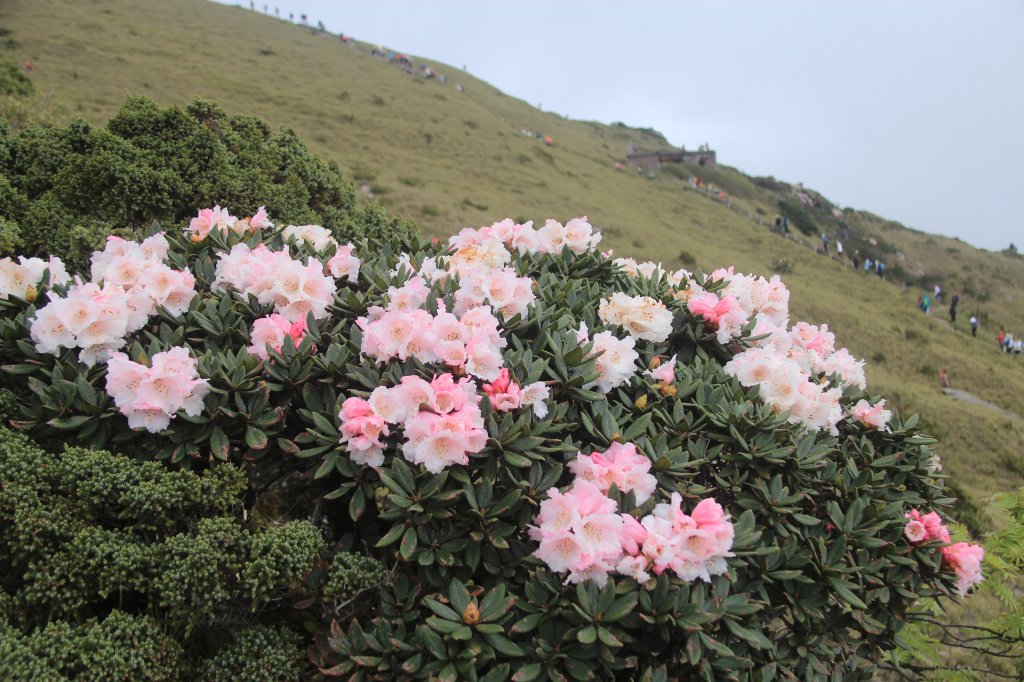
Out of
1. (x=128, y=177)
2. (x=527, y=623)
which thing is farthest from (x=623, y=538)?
(x=128, y=177)

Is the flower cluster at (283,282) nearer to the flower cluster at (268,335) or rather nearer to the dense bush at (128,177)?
the flower cluster at (268,335)

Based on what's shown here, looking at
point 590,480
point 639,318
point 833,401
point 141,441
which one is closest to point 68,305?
point 141,441

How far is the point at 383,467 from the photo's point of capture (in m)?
2.40

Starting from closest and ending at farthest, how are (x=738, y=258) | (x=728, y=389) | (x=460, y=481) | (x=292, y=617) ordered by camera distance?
1. (x=460, y=481)
2. (x=292, y=617)
3. (x=728, y=389)
4. (x=738, y=258)

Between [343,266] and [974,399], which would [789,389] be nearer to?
[343,266]

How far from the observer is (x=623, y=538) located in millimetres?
2150

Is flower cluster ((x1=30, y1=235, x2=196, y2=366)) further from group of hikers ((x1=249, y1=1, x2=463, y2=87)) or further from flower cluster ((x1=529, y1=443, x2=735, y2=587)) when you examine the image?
group of hikers ((x1=249, y1=1, x2=463, y2=87))

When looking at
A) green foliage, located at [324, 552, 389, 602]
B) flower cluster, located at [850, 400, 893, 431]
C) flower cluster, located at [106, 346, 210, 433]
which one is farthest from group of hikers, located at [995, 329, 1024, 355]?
flower cluster, located at [106, 346, 210, 433]

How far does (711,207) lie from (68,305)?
3907 cm

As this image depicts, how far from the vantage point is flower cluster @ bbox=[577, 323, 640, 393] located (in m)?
2.82

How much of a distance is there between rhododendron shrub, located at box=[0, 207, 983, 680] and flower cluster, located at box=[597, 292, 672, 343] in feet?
0.07

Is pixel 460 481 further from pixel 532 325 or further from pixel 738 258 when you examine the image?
pixel 738 258

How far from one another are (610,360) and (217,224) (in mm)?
2711

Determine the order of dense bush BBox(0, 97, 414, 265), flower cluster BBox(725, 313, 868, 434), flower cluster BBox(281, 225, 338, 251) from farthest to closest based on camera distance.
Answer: dense bush BBox(0, 97, 414, 265), flower cluster BBox(281, 225, 338, 251), flower cluster BBox(725, 313, 868, 434)
